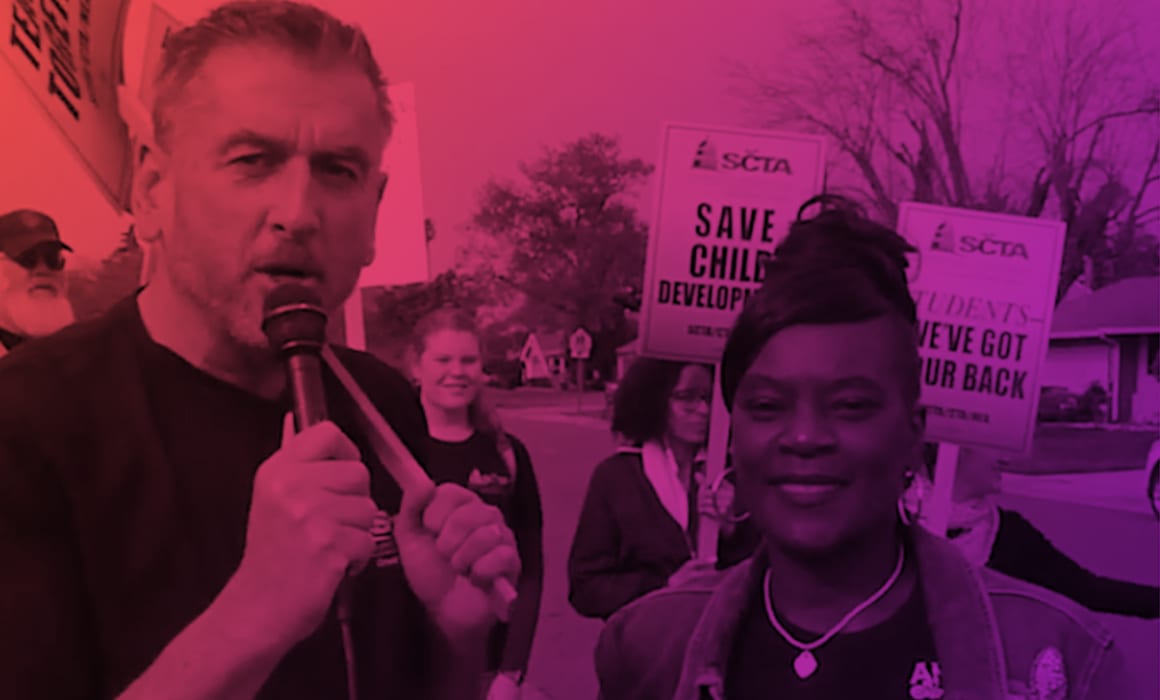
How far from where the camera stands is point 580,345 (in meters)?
1.54

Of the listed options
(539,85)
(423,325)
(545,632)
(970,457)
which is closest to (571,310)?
(423,325)

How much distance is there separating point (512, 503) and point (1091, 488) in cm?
111

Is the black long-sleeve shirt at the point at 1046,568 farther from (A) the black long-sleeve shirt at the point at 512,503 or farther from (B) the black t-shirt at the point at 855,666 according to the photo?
(A) the black long-sleeve shirt at the point at 512,503

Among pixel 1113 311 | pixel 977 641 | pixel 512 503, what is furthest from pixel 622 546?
pixel 1113 311

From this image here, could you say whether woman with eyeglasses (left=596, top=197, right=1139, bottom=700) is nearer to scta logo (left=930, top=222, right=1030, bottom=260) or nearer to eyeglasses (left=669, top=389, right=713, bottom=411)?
eyeglasses (left=669, top=389, right=713, bottom=411)

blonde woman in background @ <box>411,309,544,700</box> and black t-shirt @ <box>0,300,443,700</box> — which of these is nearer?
black t-shirt @ <box>0,300,443,700</box>

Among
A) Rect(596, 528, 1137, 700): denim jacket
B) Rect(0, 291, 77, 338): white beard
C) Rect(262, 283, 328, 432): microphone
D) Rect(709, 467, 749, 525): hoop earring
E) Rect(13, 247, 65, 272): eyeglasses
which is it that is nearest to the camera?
Rect(262, 283, 328, 432): microphone

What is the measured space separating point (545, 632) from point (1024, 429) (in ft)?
2.95

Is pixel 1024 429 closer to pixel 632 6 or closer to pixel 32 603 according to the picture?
pixel 632 6

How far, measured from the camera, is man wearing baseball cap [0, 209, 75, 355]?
4.33ft

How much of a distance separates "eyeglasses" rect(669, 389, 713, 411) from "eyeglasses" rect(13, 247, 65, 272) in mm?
979

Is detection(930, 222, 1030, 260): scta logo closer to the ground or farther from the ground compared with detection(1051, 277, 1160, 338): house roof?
farther from the ground

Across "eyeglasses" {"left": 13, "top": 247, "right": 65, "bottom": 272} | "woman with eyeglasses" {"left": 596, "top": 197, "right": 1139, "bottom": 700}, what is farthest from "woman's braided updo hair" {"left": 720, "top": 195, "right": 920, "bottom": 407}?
"eyeglasses" {"left": 13, "top": 247, "right": 65, "bottom": 272}

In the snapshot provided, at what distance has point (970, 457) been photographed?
1.66 meters
